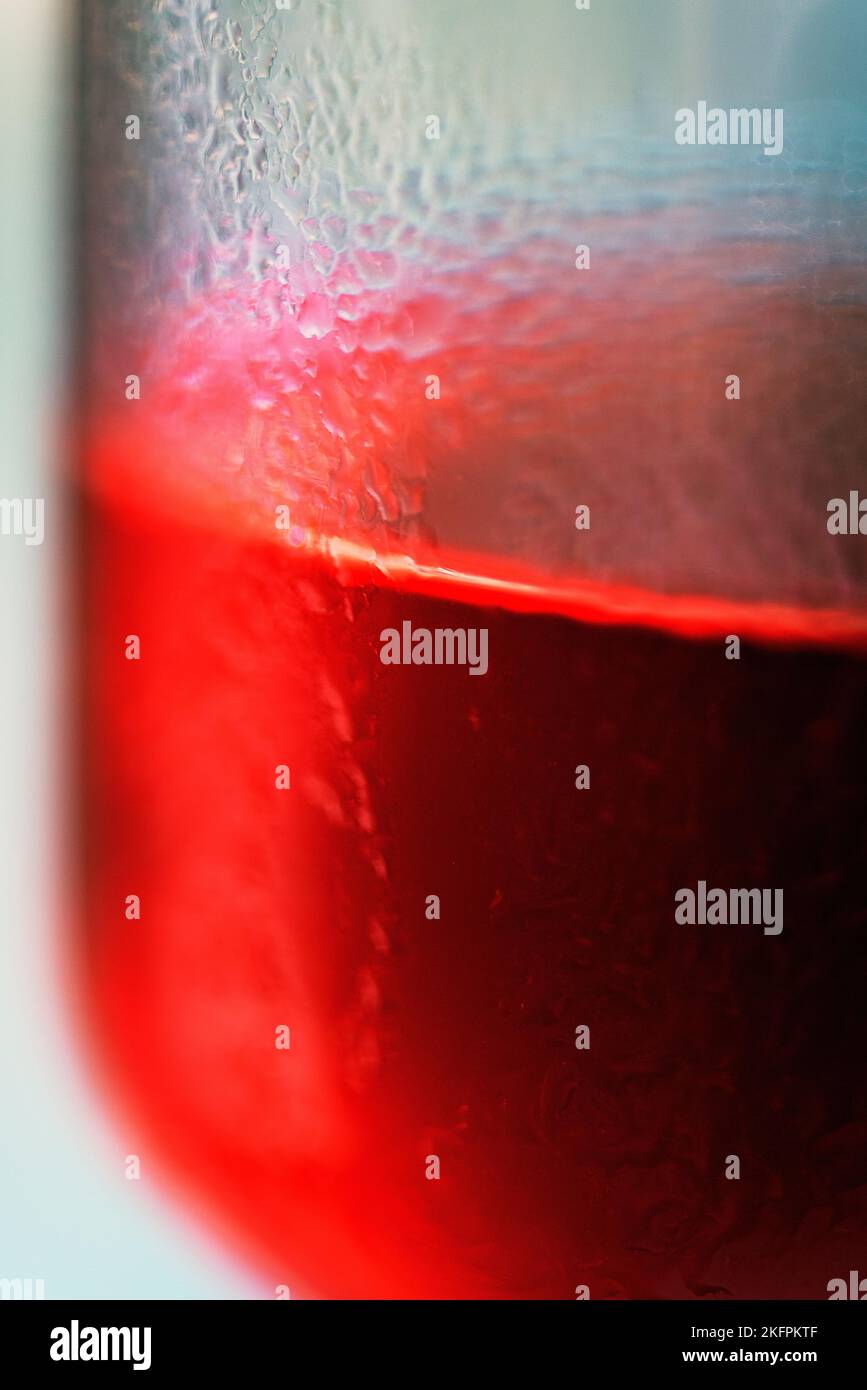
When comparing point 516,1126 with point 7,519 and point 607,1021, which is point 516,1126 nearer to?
point 607,1021

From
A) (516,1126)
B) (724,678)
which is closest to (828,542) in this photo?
(724,678)

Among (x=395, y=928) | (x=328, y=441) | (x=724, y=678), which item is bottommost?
(x=395, y=928)

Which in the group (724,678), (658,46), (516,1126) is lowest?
(516,1126)

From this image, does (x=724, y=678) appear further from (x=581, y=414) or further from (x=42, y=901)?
(x=42, y=901)

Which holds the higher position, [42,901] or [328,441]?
[328,441]

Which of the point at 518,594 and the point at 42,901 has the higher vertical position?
the point at 518,594
